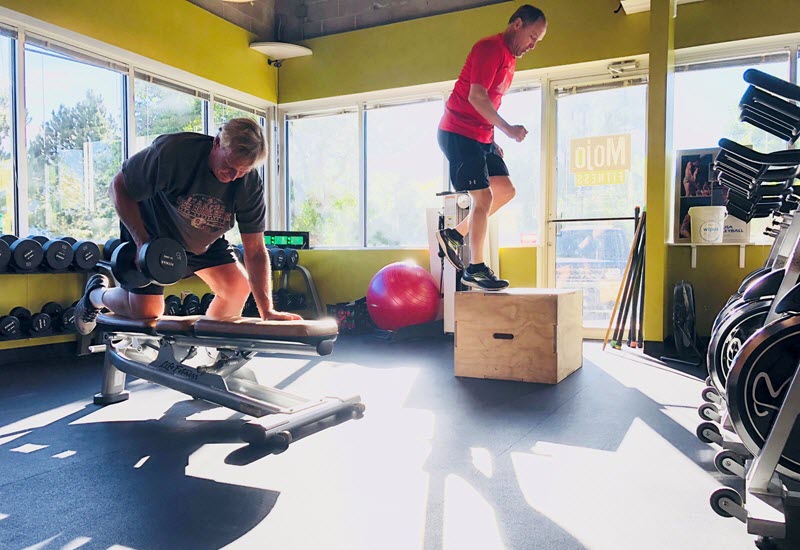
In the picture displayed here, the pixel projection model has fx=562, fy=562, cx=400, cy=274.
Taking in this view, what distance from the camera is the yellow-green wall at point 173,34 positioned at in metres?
4.15

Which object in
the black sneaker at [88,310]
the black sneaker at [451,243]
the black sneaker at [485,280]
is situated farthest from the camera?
the black sneaker at [451,243]

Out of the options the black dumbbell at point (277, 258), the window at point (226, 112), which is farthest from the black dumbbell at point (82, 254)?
the window at point (226, 112)

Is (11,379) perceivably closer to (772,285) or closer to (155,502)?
(155,502)

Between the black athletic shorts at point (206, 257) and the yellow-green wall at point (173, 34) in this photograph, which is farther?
the yellow-green wall at point (173, 34)

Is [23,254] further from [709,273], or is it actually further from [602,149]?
[709,273]

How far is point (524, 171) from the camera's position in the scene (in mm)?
5320

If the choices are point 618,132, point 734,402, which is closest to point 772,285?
point 734,402

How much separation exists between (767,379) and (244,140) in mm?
1792

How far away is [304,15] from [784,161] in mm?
5744

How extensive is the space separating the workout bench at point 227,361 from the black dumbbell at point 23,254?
1.44 metres

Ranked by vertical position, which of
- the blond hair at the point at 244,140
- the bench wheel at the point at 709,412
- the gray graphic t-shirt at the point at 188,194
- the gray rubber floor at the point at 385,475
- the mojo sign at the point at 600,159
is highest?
the mojo sign at the point at 600,159

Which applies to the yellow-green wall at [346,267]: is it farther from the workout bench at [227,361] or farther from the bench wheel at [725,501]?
the bench wheel at [725,501]

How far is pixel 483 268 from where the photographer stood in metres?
3.21

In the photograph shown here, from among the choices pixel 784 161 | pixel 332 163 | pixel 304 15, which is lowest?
pixel 784 161
